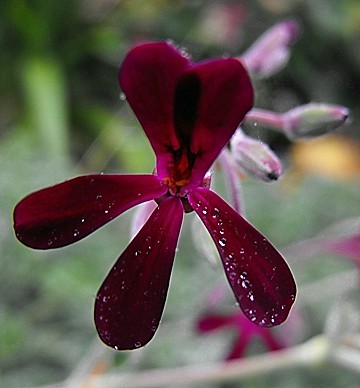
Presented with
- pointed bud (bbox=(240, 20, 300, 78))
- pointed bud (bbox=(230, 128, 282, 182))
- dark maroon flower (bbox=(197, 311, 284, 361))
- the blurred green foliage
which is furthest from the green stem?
pointed bud (bbox=(230, 128, 282, 182))

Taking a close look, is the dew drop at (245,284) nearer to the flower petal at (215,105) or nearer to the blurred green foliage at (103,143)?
the flower petal at (215,105)

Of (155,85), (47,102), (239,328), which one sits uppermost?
(155,85)

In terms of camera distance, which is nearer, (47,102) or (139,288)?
(139,288)

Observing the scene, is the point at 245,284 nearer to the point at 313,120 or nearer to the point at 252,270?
the point at 252,270

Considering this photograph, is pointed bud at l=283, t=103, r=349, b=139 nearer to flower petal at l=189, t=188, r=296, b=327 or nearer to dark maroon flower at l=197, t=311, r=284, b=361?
flower petal at l=189, t=188, r=296, b=327

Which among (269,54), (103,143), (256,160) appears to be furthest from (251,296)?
(103,143)

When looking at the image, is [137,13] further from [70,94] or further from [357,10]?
[357,10]
